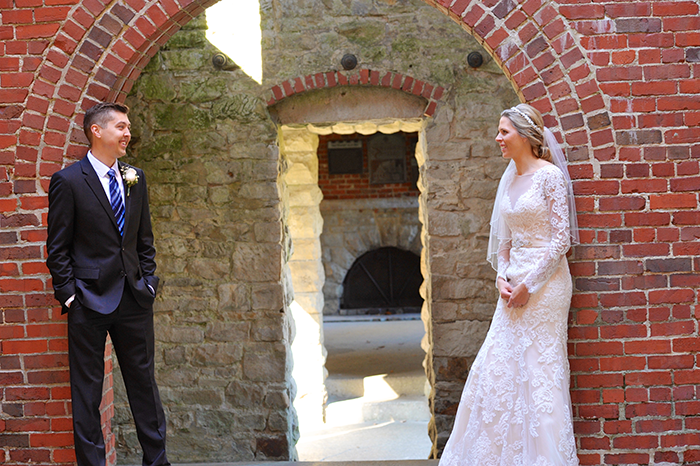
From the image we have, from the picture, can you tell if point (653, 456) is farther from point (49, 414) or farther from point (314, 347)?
point (314, 347)

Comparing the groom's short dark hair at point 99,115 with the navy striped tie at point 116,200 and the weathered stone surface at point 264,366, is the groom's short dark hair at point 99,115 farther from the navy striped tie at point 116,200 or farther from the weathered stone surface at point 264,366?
the weathered stone surface at point 264,366

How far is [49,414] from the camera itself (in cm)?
300

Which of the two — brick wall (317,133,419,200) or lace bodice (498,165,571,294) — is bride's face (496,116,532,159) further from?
brick wall (317,133,419,200)

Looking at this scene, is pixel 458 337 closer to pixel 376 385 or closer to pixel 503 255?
pixel 503 255

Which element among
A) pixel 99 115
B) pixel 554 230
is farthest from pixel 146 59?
pixel 554 230

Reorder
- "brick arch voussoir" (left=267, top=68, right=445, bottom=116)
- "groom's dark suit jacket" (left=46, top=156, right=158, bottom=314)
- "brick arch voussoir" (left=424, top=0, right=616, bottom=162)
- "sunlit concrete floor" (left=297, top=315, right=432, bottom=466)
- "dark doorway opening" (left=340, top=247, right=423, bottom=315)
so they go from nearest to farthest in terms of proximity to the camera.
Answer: "groom's dark suit jacket" (left=46, top=156, right=158, bottom=314) → "brick arch voussoir" (left=424, top=0, right=616, bottom=162) → "brick arch voussoir" (left=267, top=68, right=445, bottom=116) → "sunlit concrete floor" (left=297, top=315, right=432, bottom=466) → "dark doorway opening" (left=340, top=247, right=423, bottom=315)

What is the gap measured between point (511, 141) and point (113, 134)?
175 cm

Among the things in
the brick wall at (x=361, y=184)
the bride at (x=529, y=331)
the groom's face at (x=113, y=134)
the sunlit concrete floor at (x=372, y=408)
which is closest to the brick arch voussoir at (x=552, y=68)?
the bride at (x=529, y=331)

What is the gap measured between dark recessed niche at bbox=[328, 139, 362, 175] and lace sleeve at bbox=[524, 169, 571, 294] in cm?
750

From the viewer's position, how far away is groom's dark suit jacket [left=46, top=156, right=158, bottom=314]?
2.61 meters

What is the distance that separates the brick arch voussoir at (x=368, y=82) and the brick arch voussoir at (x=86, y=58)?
63.1 inches

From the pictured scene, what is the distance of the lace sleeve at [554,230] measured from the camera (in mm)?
2653

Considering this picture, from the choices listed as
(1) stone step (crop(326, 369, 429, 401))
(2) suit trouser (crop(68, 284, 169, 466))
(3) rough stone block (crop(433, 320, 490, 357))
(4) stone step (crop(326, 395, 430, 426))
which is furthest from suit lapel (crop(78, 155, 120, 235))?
(1) stone step (crop(326, 369, 429, 401))

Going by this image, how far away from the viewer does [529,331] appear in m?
2.74
